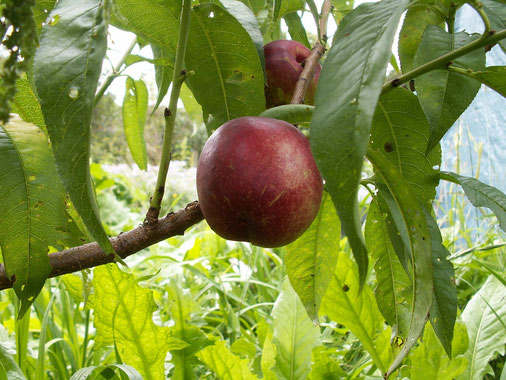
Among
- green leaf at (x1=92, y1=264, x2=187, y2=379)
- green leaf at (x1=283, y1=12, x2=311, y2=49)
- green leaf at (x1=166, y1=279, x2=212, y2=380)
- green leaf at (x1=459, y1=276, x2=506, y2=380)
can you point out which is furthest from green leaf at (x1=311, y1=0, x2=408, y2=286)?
green leaf at (x1=459, y1=276, x2=506, y2=380)

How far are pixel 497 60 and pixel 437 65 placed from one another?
9.68ft

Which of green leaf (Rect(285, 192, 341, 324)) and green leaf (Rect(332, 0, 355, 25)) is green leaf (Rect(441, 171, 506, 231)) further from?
green leaf (Rect(332, 0, 355, 25))

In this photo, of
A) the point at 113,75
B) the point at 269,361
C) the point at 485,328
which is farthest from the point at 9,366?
the point at 485,328

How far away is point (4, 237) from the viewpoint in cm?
57

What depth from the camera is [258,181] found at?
52 cm

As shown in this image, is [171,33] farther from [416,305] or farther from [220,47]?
[416,305]

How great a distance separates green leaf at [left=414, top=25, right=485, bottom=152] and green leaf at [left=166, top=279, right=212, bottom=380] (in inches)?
32.5

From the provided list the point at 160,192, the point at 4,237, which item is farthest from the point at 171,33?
the point at 4,237

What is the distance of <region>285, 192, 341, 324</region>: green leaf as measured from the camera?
2.38 ft

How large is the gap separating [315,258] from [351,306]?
1.83 ft

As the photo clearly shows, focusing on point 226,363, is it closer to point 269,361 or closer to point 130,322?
point 269,361

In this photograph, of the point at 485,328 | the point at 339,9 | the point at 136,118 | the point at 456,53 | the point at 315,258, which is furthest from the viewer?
the point at 485,328

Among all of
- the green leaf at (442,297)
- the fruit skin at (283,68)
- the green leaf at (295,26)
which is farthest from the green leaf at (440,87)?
the green leaf at (295,26)

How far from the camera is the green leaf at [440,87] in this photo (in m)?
0.56
